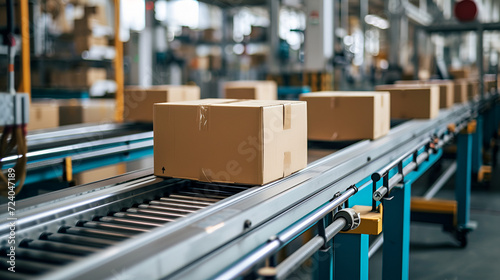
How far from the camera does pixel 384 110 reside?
8.54ft

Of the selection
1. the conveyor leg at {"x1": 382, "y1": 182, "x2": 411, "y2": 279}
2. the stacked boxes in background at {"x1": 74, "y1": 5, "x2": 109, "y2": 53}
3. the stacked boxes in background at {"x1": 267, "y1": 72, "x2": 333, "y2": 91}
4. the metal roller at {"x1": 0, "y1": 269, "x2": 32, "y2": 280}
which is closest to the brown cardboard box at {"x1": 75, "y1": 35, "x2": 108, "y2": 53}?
the stacked boxes in background at {"x1": 74, "y1": 5, "x2": 109, "y2": 53}

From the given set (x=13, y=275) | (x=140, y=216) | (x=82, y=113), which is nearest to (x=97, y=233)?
(x=140, y=216)

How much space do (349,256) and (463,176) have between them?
8.28ft

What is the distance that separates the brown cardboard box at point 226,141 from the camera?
5.00 feet

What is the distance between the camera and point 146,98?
3.67 metres

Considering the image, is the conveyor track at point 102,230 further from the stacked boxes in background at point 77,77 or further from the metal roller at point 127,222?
the stacked boxes in background at point 77,77

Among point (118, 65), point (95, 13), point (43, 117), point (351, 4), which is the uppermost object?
point (351, 4)

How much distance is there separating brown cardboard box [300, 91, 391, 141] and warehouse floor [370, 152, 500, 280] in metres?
1.07

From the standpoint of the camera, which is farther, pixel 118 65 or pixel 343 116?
pixel 118 65

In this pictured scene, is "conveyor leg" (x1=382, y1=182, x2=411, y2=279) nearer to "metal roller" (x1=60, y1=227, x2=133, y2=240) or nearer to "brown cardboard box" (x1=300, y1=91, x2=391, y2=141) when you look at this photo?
"brown cardboard box" (x1=300, y1=91, x2=391, y2=141)

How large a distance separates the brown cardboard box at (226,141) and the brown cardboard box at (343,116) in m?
0.76

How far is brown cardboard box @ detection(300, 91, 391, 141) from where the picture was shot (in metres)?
2.39

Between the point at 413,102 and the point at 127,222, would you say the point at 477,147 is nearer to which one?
the point at 413,102

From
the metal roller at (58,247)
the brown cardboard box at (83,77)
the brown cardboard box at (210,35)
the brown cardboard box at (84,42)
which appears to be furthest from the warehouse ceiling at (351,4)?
the metal roller at (58,247)
